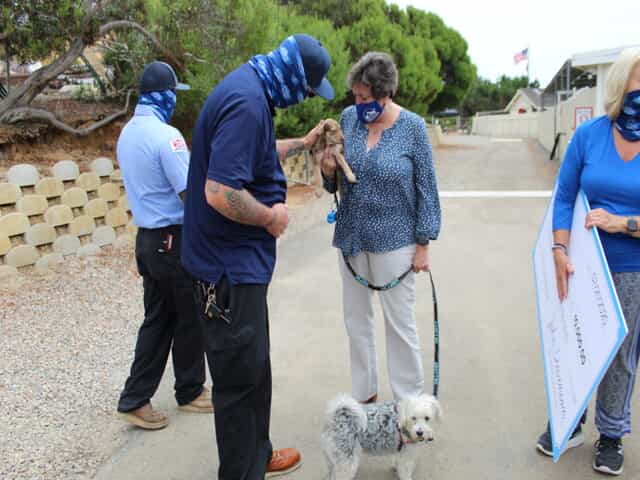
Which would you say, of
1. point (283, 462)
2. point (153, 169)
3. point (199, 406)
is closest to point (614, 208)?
point (283, 462)

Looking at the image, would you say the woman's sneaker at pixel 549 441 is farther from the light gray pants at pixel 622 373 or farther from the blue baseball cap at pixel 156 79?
the blue baseball cap at pixel 156 79

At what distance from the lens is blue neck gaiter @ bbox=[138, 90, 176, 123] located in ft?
11.5

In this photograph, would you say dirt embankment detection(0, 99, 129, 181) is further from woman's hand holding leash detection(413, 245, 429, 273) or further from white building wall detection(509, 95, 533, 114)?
white building wall detection(509, 95, 533, 114)

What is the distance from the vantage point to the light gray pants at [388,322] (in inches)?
131

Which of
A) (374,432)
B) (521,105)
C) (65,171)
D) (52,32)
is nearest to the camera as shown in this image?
(374,432)

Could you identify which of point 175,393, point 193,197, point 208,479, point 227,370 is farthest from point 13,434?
point 193,197

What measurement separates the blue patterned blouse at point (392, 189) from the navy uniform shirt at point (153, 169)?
932 millimetres

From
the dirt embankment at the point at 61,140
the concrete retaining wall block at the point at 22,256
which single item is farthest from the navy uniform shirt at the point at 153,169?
the dirt embankment at the point at 61,140

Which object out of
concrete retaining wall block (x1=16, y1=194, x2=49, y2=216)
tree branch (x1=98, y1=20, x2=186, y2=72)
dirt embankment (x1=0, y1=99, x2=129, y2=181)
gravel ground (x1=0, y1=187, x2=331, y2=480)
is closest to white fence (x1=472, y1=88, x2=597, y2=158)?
tree branch (x1=98, y1=20, x2=186, y2=72)

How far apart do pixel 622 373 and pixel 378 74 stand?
6.39 feet

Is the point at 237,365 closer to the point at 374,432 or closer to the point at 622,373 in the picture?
the point at 374,432

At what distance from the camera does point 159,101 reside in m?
3.52

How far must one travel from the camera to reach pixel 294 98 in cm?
258

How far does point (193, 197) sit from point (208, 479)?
1.56 metres
